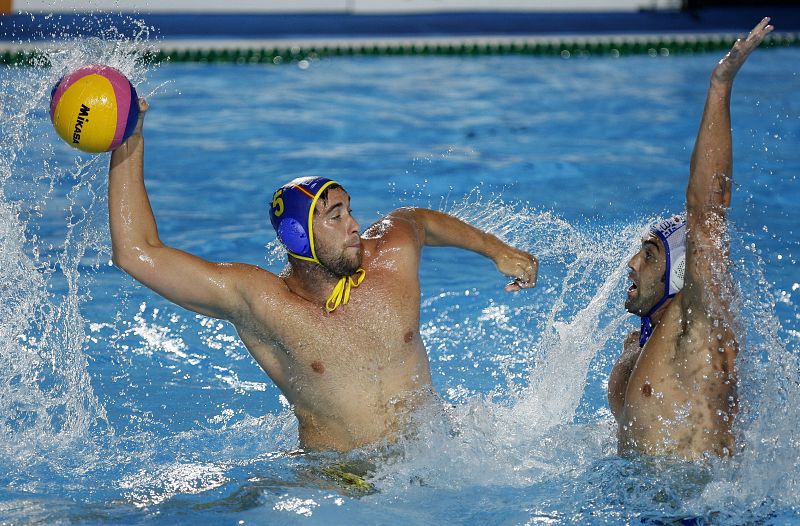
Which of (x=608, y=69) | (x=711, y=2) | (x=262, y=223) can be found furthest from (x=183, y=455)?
(x=711, y=2)

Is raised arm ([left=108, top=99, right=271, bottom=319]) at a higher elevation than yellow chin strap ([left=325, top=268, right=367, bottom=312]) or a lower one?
higher

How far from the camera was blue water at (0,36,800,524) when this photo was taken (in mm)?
3104

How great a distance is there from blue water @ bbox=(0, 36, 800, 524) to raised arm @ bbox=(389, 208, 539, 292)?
1.76ft

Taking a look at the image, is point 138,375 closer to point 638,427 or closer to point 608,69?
point 638,427

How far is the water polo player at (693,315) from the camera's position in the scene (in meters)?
2.73

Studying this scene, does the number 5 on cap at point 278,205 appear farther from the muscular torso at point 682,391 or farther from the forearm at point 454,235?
the muscular torso at point 682,391

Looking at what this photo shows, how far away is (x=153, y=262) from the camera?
9.87ft

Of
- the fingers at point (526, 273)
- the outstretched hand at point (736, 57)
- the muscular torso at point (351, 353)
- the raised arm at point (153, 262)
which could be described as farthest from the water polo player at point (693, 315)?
the raised arm at point (153, 262)

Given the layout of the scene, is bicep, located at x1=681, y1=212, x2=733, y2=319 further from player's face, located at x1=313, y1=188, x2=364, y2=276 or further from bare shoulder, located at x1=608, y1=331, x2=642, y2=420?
player's face, located at x1=313, y1=188, x2=364, y2=276

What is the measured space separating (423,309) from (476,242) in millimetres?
1515

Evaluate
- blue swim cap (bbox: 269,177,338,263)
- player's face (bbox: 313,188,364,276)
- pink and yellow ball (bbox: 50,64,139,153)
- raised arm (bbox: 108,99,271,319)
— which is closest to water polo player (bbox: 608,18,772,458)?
player's face (bbox: 313,188,364,276)

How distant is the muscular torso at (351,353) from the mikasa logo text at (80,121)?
0.70m

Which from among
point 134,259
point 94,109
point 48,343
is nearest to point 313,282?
point 134,259

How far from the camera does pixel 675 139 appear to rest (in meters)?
7.93
